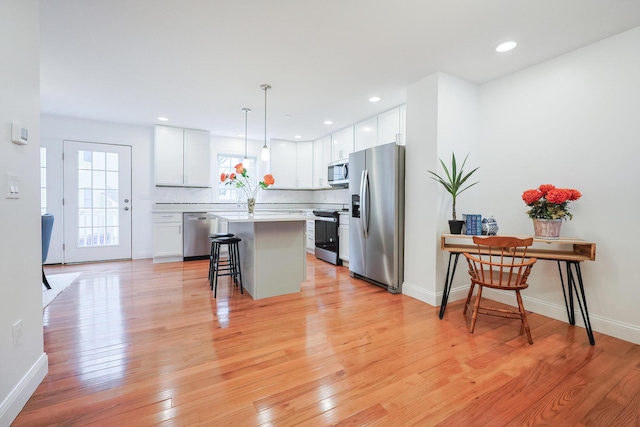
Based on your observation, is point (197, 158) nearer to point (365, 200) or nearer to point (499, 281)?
point (365, 200)

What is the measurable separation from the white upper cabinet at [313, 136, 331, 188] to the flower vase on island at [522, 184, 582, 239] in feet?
11.6

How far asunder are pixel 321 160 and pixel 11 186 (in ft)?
15.3

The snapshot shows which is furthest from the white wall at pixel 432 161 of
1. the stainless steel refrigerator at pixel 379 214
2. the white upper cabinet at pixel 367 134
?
the white upper cabinet at pixel 367 134

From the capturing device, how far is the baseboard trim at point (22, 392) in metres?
1.29

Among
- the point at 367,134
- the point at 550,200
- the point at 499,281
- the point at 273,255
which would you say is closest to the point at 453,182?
the point at 550,200

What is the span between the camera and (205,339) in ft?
7.20

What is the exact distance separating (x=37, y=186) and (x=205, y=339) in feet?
4.82

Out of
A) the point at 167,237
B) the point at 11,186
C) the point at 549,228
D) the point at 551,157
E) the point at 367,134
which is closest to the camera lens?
the point at 11,186

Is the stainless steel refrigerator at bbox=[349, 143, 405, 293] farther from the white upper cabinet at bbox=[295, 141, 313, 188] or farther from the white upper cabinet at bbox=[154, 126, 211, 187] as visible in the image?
the white upper cabinet at bbox=[154, 126, 211, 187]

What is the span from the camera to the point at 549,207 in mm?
2377

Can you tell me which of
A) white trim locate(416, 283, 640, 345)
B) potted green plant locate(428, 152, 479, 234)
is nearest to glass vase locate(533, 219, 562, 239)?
potted green plant locate(428, 152, 479, 234)

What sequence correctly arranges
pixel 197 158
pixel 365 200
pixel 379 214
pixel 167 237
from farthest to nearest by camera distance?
pixel 197 158, pixel 167 237, pixel 365 200, pixel 379 214

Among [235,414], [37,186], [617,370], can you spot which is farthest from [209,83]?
[617,370]

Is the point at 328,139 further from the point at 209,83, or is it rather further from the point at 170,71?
the point at 170,71
